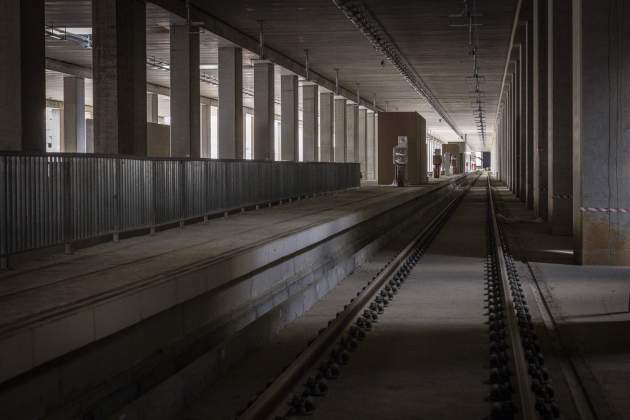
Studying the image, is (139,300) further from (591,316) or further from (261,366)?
(591,316)

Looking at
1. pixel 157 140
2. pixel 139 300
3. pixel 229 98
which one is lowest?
pixel 139 300

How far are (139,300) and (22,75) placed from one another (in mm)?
14700

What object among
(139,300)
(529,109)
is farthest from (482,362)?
(529,109)

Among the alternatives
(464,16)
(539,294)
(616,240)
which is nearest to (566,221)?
(616,240)

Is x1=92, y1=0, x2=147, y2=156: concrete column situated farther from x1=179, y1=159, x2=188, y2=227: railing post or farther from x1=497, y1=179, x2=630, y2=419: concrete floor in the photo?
x1=497, y1=179, x2=630, y2=419: concrete floor

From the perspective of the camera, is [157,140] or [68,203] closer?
[68,203]

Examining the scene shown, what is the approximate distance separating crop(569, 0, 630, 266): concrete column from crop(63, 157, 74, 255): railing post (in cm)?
905

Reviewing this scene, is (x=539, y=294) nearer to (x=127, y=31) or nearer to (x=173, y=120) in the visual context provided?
(x=127, y=31)

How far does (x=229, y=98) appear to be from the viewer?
3947 centimetres

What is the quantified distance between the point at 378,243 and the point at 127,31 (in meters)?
11.0

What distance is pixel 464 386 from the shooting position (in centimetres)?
745

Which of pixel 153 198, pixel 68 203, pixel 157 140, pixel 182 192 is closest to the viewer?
pixel 68 203

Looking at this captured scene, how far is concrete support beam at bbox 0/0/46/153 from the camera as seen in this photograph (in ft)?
62.8

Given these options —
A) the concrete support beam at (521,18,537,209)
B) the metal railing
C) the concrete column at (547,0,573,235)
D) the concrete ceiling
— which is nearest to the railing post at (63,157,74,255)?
the metal railing
